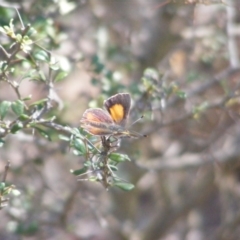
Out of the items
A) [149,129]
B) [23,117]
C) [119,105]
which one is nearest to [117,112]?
[119,105]

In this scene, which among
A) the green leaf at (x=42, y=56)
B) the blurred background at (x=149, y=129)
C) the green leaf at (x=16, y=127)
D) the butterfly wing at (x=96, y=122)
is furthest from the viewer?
the blurred background at (x=149, y=129)

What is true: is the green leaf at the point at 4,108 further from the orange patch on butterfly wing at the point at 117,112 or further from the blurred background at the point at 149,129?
the blurred background at the point at 149,129

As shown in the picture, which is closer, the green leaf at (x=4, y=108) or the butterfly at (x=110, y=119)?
the butterfly at (x=110, y=119)

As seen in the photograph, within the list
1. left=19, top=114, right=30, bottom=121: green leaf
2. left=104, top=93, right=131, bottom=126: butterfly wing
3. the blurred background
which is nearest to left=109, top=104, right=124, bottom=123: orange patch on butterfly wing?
left=104, top=93, right=131, bottom=126: butterfly wing

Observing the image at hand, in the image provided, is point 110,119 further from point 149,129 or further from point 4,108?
point 149,129

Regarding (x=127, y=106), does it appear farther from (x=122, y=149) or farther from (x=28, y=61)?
(x=122, y=149)

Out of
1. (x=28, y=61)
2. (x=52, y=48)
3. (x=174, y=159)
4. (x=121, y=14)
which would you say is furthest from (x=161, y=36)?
(x=28, y=61)

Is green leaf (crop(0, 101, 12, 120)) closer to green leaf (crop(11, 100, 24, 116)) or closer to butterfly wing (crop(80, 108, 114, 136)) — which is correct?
green leaf (crop(11, 100, 24, 116))

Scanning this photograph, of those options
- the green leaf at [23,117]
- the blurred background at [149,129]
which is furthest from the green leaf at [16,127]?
the blurred background at [149,129]

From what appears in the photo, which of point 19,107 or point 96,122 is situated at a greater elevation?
point 19,107

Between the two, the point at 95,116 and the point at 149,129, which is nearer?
the point at 95,116

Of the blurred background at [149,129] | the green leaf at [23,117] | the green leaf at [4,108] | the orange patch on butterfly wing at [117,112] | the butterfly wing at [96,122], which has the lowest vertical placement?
the butterfly wing at [96,122]
